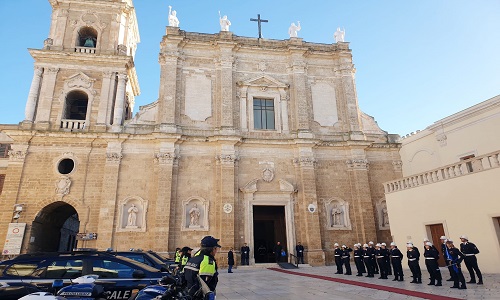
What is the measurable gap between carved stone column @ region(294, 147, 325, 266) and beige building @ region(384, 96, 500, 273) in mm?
4665

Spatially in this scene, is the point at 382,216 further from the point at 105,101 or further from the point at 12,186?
the point at 12,186

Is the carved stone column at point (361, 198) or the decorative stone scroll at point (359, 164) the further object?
the decorative stone scroll at point (359, 164)

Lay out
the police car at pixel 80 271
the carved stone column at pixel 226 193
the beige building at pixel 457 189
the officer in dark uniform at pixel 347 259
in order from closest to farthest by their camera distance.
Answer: the police car at pixel 80 271 < the beige building at pixel 457 189 < the officer in dark uniform at pixel 347 259 < the carved stone column at pixel 226 193

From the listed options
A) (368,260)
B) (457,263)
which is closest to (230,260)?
(368,260)

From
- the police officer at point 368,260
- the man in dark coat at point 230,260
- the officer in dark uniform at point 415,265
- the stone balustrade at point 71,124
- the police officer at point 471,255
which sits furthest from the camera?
the stone balustrade at point 71,124

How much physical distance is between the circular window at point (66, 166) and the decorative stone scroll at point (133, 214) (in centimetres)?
388

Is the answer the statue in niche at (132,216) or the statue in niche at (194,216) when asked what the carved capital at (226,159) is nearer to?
the statue in niche at (194,216)

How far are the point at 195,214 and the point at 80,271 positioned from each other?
1244 centimetres

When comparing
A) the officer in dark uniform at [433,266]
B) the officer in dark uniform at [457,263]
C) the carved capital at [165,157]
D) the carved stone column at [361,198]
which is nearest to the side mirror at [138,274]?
the officer in dark uniform at [457,263]

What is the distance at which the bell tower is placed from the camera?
19.6 meters

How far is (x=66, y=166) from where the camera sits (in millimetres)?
19016

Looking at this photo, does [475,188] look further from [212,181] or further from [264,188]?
[212,181]

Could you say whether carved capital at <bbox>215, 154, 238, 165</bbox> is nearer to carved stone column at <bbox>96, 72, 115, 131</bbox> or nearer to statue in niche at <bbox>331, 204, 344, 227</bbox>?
statue in niche at <bbox>331, 204, 344, 227</bbox>

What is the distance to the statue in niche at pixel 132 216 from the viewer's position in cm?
1781
